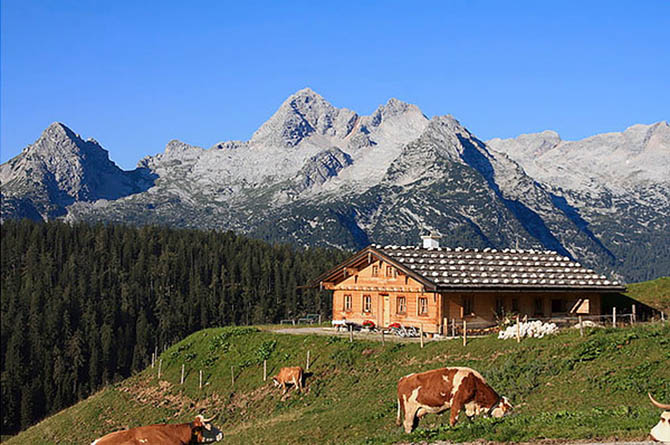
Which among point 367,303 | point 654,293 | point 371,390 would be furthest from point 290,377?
point 654,293

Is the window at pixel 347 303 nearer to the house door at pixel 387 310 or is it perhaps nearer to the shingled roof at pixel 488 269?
the shingled roof at pixel 488 269

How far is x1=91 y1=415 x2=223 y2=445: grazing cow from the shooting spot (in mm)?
20812

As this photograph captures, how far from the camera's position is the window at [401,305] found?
192 feet

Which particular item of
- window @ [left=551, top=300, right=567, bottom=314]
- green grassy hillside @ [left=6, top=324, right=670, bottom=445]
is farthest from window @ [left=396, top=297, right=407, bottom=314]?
window @ [left=551, top=300, right=567, bottom=314]

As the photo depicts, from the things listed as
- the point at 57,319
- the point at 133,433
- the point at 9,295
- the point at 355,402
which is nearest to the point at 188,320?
the point at 57,319

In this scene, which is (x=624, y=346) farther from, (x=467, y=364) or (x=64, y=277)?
(x=64, y=277)

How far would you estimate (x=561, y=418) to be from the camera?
22.2 meters

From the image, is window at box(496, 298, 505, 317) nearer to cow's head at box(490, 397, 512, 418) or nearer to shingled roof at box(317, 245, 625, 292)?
shingled roof at box(317, 245, 625, 292)

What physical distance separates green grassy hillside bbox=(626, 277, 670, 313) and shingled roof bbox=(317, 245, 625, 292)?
7.73 metres

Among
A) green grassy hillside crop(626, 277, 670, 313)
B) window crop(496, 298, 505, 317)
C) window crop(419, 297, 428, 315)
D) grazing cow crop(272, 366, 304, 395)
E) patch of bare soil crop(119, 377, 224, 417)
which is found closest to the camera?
grazing cow crop(272, 366, 304, 395)

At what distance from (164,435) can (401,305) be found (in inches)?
1545

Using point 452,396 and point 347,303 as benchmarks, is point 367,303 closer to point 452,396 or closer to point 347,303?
point 347,303

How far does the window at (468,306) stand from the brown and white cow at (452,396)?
3259cm

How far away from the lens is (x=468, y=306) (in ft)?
182
